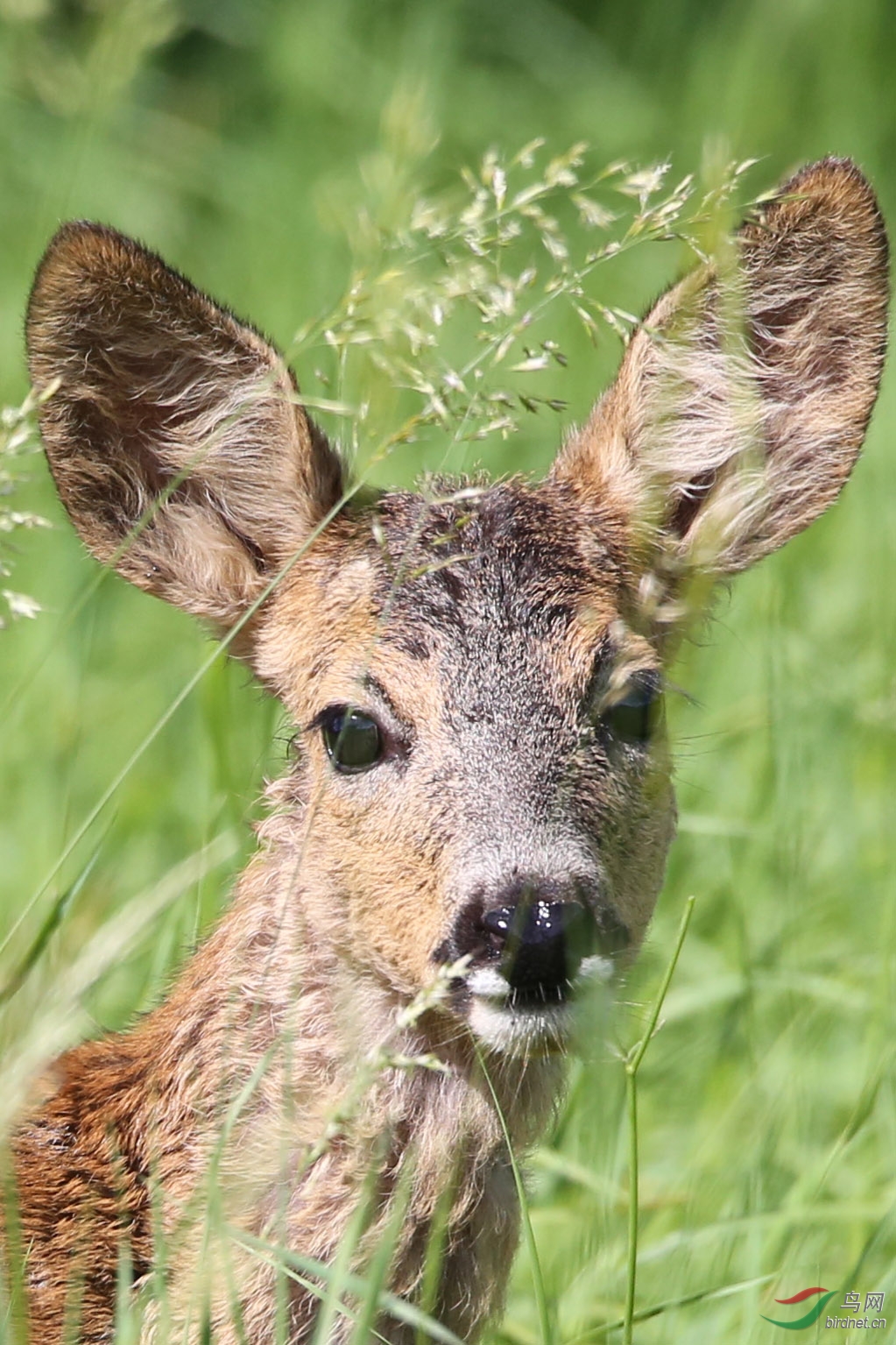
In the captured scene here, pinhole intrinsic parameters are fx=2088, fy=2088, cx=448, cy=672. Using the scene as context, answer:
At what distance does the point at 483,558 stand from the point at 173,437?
0.82 metres

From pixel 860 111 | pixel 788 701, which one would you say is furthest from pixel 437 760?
pixel 860 111

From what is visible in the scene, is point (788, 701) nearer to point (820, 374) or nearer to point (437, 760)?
point (820, 374)

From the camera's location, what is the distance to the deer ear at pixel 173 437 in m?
4.09

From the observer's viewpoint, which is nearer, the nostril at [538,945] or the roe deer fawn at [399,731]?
the nostril at [538,945]

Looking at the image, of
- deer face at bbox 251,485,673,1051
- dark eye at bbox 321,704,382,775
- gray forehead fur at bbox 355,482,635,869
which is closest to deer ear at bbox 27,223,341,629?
deer face at bbox 251,485,673,1051

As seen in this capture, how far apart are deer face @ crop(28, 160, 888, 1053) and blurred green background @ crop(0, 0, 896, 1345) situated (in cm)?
22

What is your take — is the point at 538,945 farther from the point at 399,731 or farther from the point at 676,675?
the point at 676,675

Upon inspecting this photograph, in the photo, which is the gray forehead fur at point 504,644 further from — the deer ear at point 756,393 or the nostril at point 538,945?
the deer ear at point 756,393

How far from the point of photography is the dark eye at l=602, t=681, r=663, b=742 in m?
3.94

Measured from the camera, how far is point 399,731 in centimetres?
383

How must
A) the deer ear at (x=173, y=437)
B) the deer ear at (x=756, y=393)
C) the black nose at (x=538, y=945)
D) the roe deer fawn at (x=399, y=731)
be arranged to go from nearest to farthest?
the black nose at (x=538, y=945)
the roe deer fawn at (x=399, y=731)
the deer ear at (x=173, y=437)
the deer ear at (x=756, y=393)

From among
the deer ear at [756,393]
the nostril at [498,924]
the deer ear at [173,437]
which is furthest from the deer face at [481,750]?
the deer ear at [756,393]

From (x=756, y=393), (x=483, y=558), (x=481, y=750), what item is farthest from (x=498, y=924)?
(x=756, y=393)

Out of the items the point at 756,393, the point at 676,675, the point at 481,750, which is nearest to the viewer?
the point at 481,750
